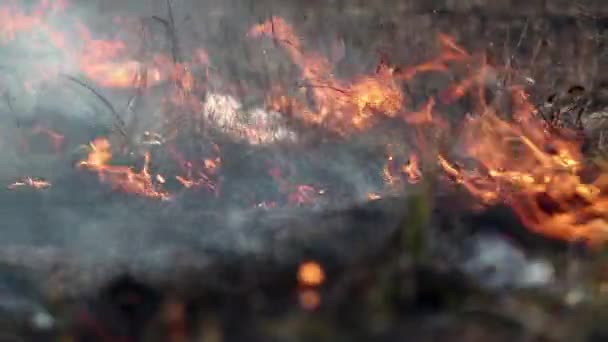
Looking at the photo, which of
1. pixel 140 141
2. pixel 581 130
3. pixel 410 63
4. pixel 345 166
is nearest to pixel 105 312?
pixel 140 141

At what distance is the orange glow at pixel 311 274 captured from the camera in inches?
134

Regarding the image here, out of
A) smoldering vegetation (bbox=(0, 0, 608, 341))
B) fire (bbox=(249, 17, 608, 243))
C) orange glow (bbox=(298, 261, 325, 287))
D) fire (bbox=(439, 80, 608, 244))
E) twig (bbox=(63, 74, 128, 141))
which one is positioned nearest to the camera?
smoldering vegetation (bbox=(0, 0, 608, 341))

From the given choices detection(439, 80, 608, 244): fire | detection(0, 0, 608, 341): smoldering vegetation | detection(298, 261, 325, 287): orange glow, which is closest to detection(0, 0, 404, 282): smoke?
detection(0, 0, 608, 341): smoldering vegetation

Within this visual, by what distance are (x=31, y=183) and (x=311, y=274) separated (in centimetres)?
197

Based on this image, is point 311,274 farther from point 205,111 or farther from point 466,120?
point 466,120

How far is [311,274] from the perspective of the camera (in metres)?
3.46

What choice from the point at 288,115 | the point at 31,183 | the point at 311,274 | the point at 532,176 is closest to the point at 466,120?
the point at 532,176

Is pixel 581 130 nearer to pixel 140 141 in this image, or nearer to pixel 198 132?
pixel 198 132

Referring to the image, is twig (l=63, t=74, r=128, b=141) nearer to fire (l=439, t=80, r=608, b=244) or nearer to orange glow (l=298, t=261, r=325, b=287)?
orange glow (l=298, t=261, r=325, b=287)

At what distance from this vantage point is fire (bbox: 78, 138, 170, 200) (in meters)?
4.29

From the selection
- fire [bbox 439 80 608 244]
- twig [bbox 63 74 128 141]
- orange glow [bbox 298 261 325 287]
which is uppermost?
twig [bbox 63 74 128 141]

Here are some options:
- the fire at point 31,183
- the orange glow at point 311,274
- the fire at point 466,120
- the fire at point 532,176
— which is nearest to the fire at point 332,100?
the fire at point 466,120

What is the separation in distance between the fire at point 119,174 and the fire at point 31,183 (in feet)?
0.79

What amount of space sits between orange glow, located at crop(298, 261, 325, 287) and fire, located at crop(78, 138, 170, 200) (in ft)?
3.82
